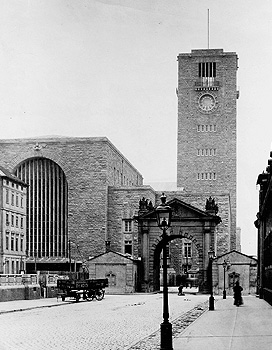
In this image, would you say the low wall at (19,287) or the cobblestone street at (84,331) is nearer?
the cobblestone street at (84,331)

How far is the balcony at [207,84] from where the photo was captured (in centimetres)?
12106

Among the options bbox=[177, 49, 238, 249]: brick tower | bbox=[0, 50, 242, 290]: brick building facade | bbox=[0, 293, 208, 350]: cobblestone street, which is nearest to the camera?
bbox=[0, 293, 208, 350]: cobblestone street

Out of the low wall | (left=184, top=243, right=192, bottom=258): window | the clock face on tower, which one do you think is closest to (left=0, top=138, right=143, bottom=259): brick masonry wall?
(left=184, top=243, right=192, bottom=258): window

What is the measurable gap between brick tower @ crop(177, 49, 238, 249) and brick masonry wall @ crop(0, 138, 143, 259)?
1009 inches

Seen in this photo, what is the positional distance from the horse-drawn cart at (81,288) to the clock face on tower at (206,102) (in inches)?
2747

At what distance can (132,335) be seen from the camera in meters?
23.0

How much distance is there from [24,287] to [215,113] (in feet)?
250

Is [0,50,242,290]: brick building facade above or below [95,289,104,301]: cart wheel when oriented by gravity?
above

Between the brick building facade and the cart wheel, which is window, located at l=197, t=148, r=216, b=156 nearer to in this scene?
the brick building facade

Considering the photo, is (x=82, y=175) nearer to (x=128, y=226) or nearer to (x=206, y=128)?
(x=128, y=226)

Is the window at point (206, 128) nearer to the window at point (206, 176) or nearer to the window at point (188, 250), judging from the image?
the window at point (206, 176)

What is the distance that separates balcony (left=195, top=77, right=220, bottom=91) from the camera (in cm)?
12106

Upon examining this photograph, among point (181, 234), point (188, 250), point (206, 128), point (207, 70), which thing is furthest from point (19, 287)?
point (207, 70)

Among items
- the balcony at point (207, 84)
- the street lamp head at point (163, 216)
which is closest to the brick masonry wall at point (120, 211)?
the balcony at point (207, 84)
